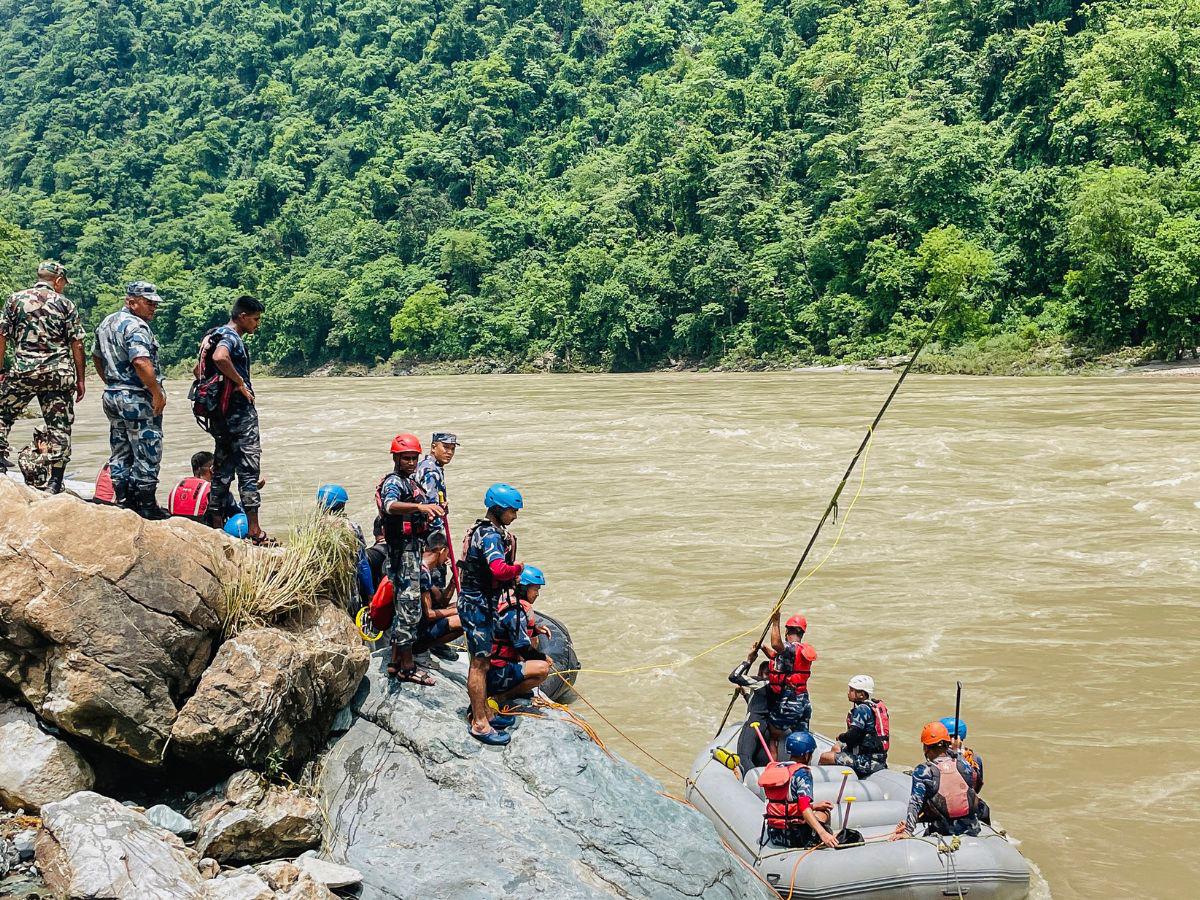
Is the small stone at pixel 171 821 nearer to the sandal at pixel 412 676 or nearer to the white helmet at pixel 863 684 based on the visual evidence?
the sandal at pixel 412 676

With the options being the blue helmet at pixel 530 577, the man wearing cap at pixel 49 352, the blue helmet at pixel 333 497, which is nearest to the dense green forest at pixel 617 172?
the man wearing cap at pixel 49 352

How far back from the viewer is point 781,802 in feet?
23.1

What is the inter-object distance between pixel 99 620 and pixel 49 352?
116 inches

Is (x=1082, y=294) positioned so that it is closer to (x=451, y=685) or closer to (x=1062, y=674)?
(x=1062, y=674)

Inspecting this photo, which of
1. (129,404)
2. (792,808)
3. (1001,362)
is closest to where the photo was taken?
(129,404)

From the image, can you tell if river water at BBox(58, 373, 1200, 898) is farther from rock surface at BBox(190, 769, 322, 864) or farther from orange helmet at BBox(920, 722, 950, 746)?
rock surface at BBox(190, 769, 322, 864)

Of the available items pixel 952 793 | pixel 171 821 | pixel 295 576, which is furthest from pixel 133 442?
pixel 952 793

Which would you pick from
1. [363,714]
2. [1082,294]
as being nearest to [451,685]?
[363,714]

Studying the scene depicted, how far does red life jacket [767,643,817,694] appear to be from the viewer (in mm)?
8312

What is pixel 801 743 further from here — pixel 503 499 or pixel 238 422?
pixel 238 422

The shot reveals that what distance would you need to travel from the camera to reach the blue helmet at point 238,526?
748 centimetres

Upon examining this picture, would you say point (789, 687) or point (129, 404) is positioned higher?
point (129, 404)

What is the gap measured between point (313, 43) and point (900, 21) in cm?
8527

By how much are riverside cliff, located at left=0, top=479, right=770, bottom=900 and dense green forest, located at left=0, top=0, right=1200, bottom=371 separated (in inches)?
1535
